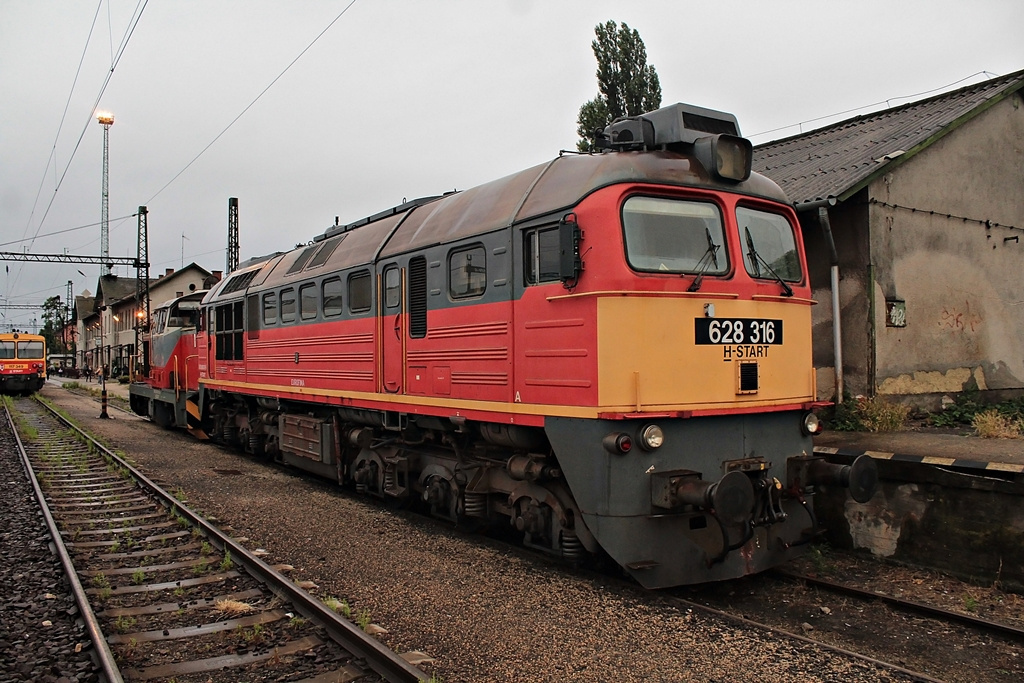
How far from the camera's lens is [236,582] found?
6.71 m

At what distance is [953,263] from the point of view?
40.8 ft

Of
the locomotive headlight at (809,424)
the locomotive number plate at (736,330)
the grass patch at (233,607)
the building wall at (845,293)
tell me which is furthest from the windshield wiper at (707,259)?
the building wall at (845,293)

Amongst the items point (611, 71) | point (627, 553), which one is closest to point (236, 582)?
point (627, 553)

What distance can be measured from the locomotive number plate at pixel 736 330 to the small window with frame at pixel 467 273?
2.13 m

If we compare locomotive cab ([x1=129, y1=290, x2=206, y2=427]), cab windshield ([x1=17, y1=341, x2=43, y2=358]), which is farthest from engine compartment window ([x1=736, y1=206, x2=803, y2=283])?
cab windshield ([x1=17, y1=341, x2=43, y2=358])

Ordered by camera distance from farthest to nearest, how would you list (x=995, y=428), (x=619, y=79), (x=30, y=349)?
1. (x=30, y=349)
2. (x=619, y=79)
3. (x=995, y=428)

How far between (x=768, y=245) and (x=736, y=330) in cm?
104

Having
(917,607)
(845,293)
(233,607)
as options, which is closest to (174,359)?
(233,607)

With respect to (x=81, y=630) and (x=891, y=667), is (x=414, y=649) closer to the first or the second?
(x=81, y=630)

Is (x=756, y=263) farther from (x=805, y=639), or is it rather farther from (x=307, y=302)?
(x=307, y=302)

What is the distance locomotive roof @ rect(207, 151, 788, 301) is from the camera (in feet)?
21.0

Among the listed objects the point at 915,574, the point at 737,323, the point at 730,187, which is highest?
the point at 730,187

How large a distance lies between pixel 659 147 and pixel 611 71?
27.6 meters

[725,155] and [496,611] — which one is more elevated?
[725,155]
